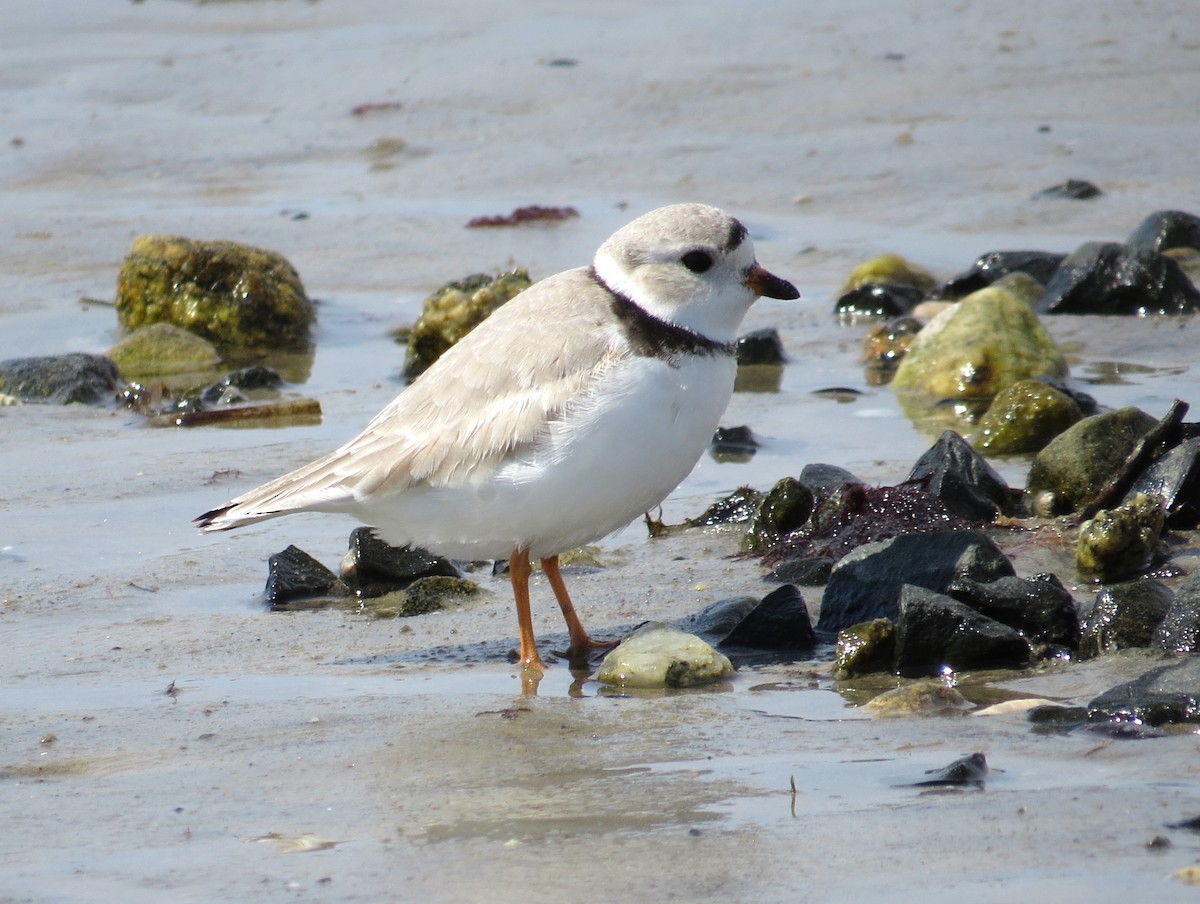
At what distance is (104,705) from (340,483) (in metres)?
1.12

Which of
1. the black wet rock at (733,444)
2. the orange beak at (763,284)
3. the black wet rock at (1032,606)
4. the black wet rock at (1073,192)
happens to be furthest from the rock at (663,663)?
the black wet rock at (1073,192)

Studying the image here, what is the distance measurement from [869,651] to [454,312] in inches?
175

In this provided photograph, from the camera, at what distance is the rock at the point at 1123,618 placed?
15.5 feet

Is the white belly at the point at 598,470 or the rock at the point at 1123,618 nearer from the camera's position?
the rock at the point at 1123,618

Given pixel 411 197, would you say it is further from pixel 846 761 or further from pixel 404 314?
pixel 846 761

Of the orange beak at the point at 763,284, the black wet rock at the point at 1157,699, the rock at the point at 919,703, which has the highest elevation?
the orange beak at the point at 763,284

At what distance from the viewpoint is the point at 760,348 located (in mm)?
8898

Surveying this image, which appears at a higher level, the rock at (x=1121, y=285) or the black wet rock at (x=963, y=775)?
the rock at (x=1121, y=285)

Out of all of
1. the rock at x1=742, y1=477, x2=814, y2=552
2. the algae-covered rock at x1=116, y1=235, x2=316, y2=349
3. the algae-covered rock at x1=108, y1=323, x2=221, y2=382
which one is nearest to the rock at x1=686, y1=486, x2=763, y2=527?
the rock at x1=742, y1=477, x2=814, y2=552

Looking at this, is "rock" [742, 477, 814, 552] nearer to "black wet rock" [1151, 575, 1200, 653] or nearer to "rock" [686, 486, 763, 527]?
"rock" [686, 486, 763, 527]

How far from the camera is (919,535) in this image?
533cm

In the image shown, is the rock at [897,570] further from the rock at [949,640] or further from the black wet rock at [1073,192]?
the black wet rock at [1073,192]

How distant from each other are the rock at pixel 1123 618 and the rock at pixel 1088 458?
51.0 inches

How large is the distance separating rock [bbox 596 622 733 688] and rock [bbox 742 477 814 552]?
1191mm
